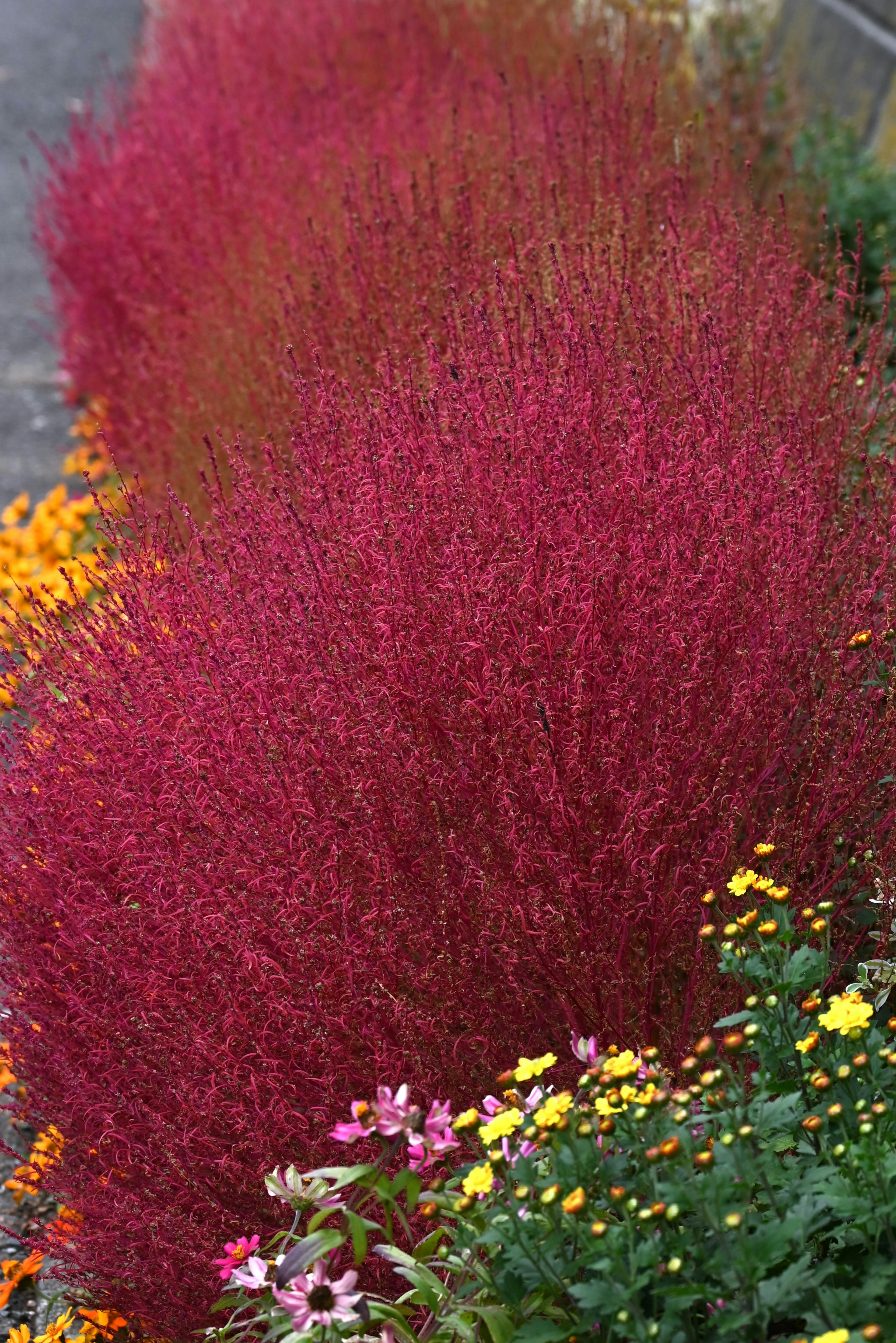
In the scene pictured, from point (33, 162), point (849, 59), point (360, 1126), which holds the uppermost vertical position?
point (33, 162)

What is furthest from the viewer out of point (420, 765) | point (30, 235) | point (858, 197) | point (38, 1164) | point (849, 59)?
point (30, 235)

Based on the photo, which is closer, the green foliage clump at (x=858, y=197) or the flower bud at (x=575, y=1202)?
the flower bud at (x=575, y=1202)

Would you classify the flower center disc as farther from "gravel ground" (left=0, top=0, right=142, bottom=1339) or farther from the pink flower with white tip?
"gravel ground" (left=0, top=0, right=142, bottom=1339)

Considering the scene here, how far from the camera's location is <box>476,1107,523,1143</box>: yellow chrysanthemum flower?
163 cm

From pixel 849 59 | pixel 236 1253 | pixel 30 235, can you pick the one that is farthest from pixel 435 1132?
pixel 30 235

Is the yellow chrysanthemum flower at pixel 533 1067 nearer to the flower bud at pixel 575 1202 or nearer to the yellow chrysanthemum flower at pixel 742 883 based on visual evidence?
the flower bud at pixel 575 1202

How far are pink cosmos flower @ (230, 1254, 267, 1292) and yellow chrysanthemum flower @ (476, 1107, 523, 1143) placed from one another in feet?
1.47

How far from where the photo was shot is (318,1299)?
169 centimetres

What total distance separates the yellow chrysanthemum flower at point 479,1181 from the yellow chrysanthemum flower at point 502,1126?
0.03 meters

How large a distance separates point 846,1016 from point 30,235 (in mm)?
7867

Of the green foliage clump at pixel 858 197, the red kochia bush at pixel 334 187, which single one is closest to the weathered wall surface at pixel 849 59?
the green foliage clump at pixel 858 197

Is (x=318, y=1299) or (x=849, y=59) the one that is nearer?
(x=318, y=1299)

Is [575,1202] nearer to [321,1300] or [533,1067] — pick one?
[533,1067]

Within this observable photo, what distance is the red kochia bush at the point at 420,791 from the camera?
6.92 feet
